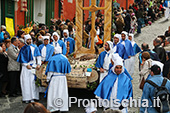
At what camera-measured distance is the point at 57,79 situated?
7.62 m

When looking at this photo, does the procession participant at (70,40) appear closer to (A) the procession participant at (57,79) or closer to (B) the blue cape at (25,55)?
(B) the blue cape at (25,55)

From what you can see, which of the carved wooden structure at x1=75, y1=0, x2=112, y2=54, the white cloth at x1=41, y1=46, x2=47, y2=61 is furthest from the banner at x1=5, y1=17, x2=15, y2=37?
the white cloth at x1=41, y1=46, x2=47, y2=61

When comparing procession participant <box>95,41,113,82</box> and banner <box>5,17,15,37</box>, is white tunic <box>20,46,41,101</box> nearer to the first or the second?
procession participant <box>95,41,113,82</box>

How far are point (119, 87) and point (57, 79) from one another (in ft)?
7.29

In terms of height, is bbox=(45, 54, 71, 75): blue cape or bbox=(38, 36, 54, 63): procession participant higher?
bbox=(38, 36, 54, 63): procession participant

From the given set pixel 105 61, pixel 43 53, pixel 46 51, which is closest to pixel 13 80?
pixel 43 53

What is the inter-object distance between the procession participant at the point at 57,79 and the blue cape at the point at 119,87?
1.74 metres

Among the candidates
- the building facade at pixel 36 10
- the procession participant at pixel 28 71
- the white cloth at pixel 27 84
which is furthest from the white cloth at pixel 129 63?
the white cloth at pixel 27 84

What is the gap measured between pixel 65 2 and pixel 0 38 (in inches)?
356

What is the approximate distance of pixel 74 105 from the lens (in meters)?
8.56

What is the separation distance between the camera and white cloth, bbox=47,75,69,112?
7.64 metres

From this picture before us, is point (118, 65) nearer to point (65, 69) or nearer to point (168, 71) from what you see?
point (65, 69)

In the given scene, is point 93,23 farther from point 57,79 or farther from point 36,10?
point 36,10

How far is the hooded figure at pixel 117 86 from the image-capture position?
19.4 feet
